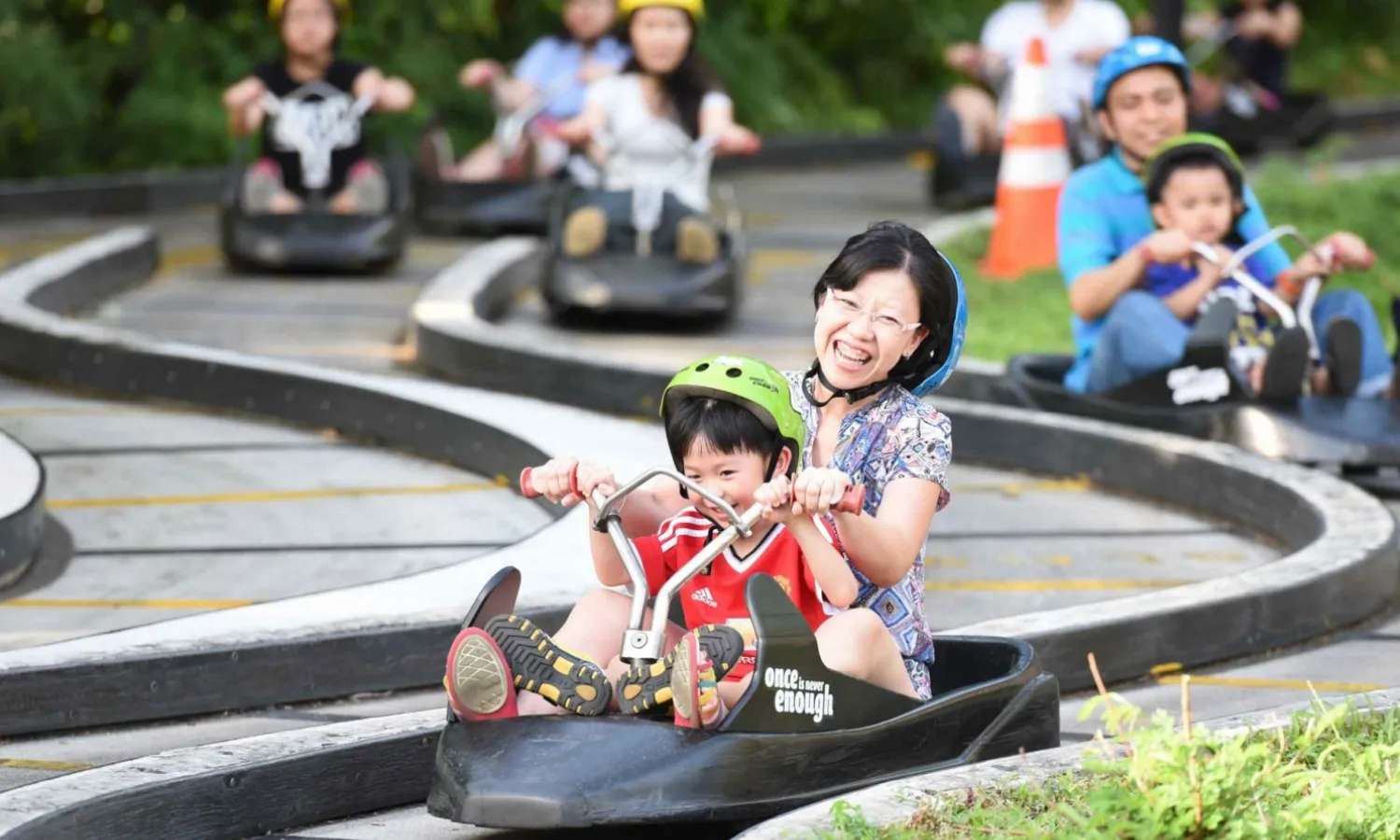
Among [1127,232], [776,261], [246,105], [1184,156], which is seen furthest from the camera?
[776,261]

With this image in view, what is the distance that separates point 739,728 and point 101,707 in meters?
1.21

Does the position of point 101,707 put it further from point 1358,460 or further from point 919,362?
point 1358,460

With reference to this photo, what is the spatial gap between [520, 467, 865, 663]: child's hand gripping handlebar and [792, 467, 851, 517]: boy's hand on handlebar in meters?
0.03

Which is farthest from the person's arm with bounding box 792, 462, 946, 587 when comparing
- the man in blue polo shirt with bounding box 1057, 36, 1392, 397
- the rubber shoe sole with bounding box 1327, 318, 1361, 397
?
the rubber shoe sole with bounding box 1327, 318, 1361, 397

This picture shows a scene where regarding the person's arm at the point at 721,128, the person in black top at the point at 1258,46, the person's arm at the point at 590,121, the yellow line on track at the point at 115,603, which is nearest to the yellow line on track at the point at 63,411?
the yellow line on track at the point at 115,603

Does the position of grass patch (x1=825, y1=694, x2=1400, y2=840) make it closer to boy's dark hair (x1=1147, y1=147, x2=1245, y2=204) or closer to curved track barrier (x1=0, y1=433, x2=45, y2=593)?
curved track barrier (x1=0, y1=433, x2=45, y2=593)

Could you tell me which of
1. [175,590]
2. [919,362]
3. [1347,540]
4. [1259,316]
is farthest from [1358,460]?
[175,590]

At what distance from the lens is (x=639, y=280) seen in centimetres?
872

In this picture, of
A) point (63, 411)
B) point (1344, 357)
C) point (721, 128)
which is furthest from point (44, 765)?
point (721, 128)

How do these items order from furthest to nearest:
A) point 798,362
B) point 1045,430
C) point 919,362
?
point 798,362 → point 1045,430 → point 919,362

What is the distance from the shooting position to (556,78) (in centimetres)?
1153

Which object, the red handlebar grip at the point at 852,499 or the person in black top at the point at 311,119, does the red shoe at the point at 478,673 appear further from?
the person in black top at the point at 311,119

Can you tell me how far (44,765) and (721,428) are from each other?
122cm

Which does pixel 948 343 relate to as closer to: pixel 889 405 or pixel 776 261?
pixel 889 405
